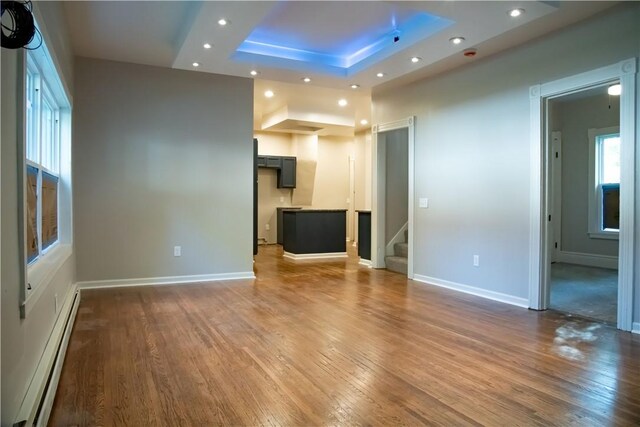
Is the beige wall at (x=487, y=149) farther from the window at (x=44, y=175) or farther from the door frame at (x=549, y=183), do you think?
the window at (x=44, y=175)

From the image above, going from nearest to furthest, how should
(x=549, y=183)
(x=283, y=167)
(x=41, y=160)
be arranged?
(x=41, y=160)
(x=549, y=183)
(x=283, y=167)

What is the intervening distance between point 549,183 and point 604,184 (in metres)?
3.59

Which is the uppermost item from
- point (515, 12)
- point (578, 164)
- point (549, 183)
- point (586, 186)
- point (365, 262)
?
point (515, 12)

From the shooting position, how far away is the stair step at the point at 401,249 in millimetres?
6385

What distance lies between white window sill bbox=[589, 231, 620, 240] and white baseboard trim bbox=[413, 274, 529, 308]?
338cm

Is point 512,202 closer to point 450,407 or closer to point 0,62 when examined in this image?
point 450,407

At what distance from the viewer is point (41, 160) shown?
10.4 feet

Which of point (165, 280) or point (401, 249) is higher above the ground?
point (401, 249)

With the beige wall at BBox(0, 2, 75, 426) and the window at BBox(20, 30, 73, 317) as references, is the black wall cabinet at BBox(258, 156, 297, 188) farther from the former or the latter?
the beige wall at BBox(0, 2, 75, 426)

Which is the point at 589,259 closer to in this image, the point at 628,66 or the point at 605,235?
the point at 605,235

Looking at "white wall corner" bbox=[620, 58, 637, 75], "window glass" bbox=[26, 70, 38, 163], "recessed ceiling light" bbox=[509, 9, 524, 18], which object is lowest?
"window glass" bbox=[26, 70, 38, 163]

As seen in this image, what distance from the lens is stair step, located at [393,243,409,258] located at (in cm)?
639

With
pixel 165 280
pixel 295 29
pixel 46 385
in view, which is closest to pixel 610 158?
pixel 295 29

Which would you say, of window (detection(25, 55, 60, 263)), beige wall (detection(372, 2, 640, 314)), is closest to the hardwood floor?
beige wall (detection(372, 2, 640, 314))
